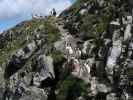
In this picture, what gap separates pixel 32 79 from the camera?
168ft

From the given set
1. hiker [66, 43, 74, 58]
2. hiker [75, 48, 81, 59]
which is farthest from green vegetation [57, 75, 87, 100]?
hiker [75, 48, 81, 59]

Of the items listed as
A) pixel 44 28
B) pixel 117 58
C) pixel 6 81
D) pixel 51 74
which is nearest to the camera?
pixel 117 58

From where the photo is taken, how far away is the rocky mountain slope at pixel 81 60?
1700 inches

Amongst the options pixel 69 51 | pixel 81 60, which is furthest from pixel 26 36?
pixel 81 60

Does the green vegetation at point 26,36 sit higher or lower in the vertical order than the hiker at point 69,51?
higher

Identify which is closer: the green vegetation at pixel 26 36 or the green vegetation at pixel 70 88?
Answer: the green vegetation at pixel 70 88

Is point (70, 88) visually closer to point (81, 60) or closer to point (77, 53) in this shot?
Result: point (81, 60)

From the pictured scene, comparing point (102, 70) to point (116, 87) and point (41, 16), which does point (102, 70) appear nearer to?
point (116, 87)

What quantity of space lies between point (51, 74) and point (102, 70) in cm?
657

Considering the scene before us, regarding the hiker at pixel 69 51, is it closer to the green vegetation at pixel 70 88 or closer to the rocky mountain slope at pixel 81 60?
the rocky mountain slope at pixel 81 60

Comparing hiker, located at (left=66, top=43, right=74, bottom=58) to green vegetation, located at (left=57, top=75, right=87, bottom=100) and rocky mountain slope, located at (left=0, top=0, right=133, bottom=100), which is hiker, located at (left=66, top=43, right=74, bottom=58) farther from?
green vegetation, located at (left=57, top=75, right=87, bottom=100)

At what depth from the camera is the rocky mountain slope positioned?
43172mm

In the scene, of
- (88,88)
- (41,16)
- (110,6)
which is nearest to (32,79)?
(88,88)

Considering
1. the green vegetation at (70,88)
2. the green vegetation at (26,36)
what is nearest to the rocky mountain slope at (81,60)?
the green vegetation at (70,88)
